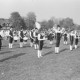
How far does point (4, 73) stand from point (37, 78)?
1806 millimetres

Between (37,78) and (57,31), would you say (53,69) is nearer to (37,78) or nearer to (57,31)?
(37,78)

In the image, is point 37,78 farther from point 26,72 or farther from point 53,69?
point 53,69

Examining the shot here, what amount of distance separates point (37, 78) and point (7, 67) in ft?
8.90

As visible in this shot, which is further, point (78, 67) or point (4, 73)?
point (78, 67)

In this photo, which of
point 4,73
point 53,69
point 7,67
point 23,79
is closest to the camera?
point 23,79

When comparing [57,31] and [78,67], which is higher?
[57,31]

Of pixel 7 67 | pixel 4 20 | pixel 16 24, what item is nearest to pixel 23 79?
pixel 7 67

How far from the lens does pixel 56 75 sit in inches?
303

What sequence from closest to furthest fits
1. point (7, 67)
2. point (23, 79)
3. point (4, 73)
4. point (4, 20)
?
point (23, 79) < point (4, 73) < point (7, 67) < point (4, 20)

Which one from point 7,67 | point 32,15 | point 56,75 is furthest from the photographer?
point 32,15

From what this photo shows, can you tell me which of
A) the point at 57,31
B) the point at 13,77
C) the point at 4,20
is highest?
the point at 4,20

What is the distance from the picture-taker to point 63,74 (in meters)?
7.82

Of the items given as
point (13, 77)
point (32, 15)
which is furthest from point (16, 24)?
point (13, 77)

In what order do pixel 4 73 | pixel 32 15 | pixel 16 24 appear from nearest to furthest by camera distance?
pixel 4 73 → pixel 16 24 → pixel 32 15
